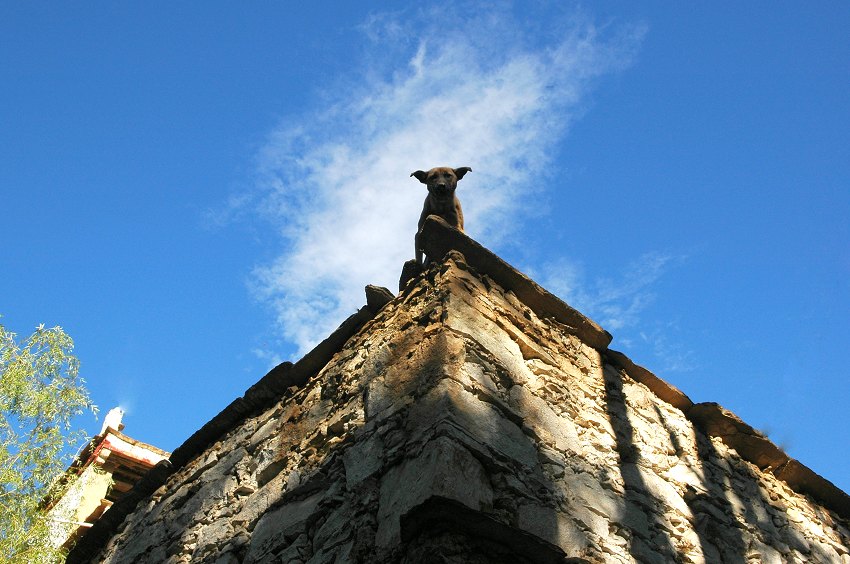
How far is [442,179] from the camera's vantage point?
6.16 metres

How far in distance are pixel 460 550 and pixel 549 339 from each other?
219cm

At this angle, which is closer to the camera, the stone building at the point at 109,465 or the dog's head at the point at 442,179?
the dog's head at the point at 442,179

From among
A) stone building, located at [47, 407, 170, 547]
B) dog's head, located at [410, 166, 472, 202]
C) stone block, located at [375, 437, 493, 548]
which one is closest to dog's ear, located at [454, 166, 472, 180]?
dog's head, located at [410, 166, 472, 202]

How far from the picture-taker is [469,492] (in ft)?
10.0

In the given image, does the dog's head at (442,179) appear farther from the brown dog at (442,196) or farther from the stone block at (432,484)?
the stone block at (432,484)

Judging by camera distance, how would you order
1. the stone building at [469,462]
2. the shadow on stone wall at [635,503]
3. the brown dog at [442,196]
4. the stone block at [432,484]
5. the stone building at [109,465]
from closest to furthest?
the stone block at [432,484], the stone building at [469,462], the shadow on stone wall at [635,503], the brown dog at [442,196], the stone building at [109,465]

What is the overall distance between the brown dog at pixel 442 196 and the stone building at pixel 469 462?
1211 millimetres

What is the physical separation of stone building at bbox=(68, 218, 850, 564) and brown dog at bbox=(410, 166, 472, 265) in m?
1.21

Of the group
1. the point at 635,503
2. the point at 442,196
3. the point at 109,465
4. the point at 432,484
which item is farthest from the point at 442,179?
the point at 109,465

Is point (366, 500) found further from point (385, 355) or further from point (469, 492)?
point (385, 355)

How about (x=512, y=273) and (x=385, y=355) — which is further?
(x=512, y=273)

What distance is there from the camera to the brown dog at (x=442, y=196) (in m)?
6.03

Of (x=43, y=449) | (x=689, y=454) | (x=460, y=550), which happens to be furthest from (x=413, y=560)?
(x=43, y=449)

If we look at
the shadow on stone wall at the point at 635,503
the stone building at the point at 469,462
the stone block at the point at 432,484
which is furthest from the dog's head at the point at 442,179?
the stone block at the point at 432,484
